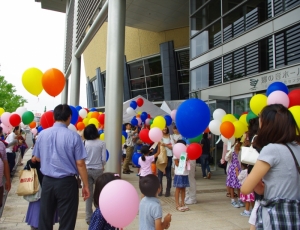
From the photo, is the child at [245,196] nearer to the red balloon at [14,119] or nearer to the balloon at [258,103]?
the balloon at [258,103]

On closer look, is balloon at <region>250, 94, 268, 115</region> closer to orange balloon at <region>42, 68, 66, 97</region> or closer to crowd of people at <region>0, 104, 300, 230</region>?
crowd of people at <region>0, 104, 300, 230</region>

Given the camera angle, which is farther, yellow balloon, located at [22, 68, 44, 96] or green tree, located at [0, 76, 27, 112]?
green tree, located at [0, 76, 27, 112]

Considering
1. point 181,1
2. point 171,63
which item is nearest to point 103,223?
point 181,1

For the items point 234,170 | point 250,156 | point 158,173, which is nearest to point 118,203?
point 250,156

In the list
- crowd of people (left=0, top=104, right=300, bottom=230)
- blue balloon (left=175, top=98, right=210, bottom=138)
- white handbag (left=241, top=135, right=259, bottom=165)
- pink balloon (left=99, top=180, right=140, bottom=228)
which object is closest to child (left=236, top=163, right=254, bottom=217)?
crowd of people (left=0, top=104, right=300, bottom=230)

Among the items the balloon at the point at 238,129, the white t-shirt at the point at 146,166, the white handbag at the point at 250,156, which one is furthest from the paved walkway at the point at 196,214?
the white handbag at the point at 250,156

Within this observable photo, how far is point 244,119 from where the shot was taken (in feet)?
19.1

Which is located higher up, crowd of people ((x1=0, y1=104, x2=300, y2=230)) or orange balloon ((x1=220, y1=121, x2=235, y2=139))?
orange balloon ((x1=220, y1=121, x2=235, y2=139))

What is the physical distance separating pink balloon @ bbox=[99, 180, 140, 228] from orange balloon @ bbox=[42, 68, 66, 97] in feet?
10.7

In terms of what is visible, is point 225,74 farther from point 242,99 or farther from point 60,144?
Result: point 60,144

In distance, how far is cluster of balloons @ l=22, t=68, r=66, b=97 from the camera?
4.95 meters

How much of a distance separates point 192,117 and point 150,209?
2.01 m

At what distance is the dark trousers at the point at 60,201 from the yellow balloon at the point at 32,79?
2584 mm

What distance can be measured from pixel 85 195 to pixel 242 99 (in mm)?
7534
